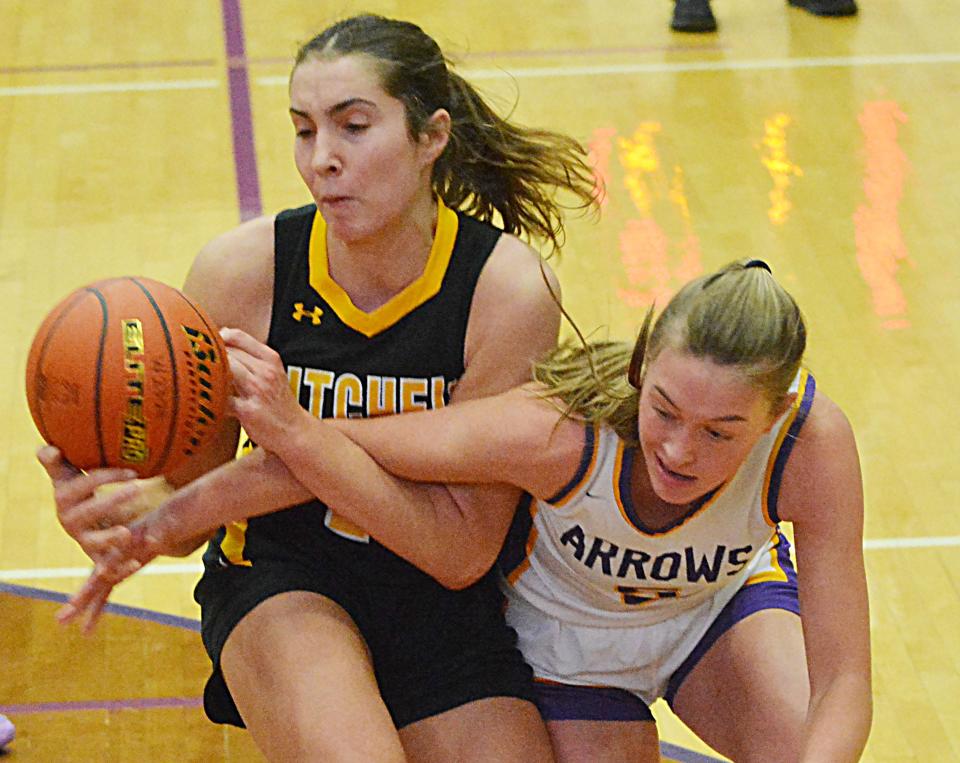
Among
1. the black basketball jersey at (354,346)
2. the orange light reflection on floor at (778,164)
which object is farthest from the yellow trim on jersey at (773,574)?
the orange light reflection on floor at (778,164)

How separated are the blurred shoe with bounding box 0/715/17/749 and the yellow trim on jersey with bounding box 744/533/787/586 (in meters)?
1.63

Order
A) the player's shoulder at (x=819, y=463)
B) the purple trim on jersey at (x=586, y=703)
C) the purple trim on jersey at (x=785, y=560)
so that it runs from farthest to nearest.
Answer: the purple trim on jersey at (x=785, y=560), the purple trim on jersey at (x=586, y=703), the player's shoulder at (x=819, y=463)

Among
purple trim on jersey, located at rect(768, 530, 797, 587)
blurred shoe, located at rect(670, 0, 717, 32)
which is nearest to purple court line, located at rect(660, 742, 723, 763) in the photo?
purple trim on jersey, located at rect(768, 530, 797, 587)

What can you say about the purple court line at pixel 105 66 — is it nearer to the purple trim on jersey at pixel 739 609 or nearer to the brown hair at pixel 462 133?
the brown hair at pixel 462 133

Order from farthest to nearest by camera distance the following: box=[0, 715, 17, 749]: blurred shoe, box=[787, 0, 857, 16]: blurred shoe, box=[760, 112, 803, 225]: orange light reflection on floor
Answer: box=[787, 0, 857, 16]: blurred shoe, box=[760, 112, 803, 225]: orange light reflection on floor, box=[0, 715, 17, 749]: blurred shoe

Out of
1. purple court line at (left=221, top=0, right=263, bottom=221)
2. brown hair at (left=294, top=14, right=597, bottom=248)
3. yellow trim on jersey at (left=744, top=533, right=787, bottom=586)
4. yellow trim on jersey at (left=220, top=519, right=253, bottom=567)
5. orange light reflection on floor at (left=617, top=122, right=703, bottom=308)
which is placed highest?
brown hair at (left=294, top=14, right=597, bottom=248)

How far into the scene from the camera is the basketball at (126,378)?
2.56 meters

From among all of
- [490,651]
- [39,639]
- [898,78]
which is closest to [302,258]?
[490,651]

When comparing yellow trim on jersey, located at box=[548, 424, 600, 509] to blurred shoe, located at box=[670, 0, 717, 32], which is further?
blurred shoe, located at box=[670, 0, 717, 32]

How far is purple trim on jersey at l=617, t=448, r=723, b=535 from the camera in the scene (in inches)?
108

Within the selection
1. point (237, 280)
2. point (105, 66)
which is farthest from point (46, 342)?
point (105, 66)

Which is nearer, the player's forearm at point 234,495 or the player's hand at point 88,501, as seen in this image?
the player's hand at point 88,501

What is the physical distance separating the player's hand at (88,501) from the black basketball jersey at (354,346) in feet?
0.97

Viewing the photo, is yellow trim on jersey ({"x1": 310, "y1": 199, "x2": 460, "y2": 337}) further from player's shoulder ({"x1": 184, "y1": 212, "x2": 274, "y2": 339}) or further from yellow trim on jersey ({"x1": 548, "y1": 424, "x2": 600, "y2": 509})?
yellow trim on jersey ({"x1": 548, "y1": 424, "x2": 600, "y2": 509})
